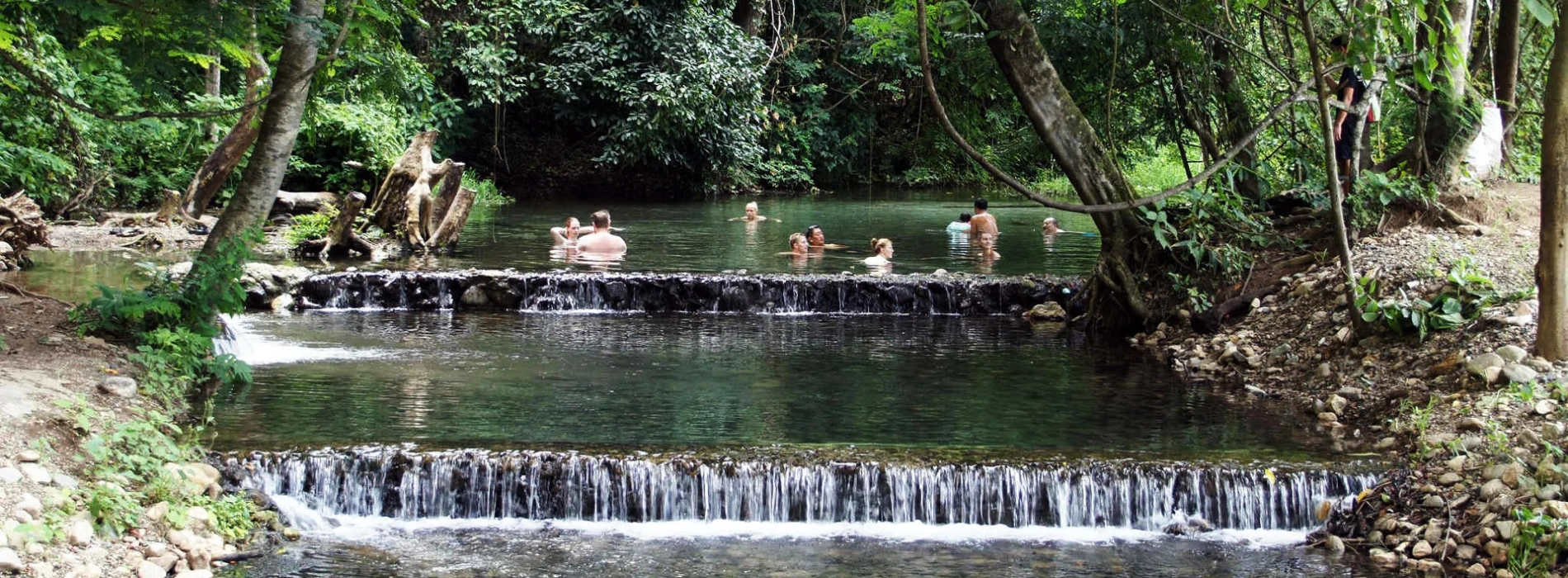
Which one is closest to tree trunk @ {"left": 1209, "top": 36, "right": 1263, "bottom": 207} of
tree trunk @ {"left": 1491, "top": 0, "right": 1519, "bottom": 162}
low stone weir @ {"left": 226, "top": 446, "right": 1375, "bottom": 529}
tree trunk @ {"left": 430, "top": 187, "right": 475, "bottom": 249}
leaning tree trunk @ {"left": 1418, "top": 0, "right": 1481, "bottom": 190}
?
leaning tree trunk @ {"left": 1418, "top": 0, "right": 1481, "bottom": 190}

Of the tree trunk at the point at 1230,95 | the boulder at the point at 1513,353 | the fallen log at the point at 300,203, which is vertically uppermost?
the tree trunk at the point at 1230,95

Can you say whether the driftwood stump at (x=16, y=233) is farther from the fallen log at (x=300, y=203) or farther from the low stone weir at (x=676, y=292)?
the fallen log at (x=300, y=203)

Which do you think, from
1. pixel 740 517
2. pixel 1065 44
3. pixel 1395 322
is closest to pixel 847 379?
pixel 740 517

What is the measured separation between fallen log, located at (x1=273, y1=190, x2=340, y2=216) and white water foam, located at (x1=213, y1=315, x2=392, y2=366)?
26.1 feet

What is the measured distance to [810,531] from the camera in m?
7.16

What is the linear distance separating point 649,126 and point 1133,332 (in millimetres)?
16970

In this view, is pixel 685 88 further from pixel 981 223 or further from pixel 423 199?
pixel 423 199

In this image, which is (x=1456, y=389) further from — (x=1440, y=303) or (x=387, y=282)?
(x=387, y=282)

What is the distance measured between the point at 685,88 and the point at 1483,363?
69.7ft

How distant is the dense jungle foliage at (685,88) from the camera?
9.98m

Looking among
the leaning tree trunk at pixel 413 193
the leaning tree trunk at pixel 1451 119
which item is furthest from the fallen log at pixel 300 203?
the leaning tree trunk at pixel 1451 119

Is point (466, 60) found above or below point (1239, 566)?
above

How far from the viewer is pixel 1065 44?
45.8 ft

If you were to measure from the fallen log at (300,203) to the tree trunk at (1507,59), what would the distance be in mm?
14615
